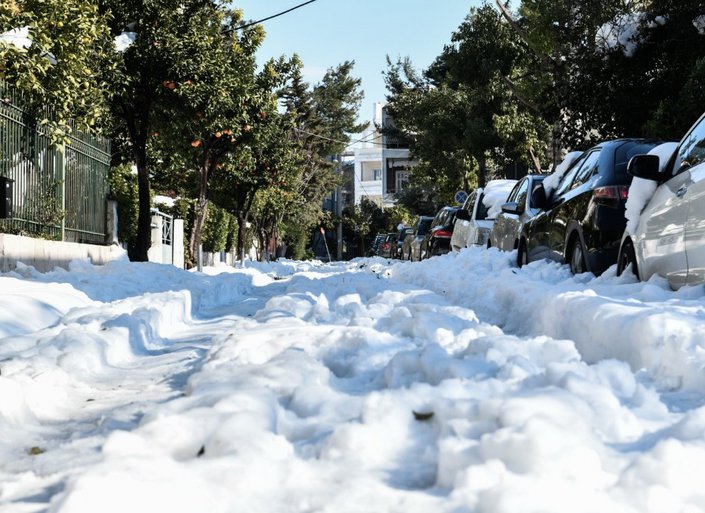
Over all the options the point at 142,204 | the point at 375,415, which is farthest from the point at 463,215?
the point at 375,415

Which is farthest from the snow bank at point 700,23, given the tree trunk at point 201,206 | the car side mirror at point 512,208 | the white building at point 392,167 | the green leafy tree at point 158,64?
the white building at point 392,167

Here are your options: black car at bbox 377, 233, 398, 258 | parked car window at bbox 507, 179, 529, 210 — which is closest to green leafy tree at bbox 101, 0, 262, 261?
parked car window at bbox 507, 179, 529, 210

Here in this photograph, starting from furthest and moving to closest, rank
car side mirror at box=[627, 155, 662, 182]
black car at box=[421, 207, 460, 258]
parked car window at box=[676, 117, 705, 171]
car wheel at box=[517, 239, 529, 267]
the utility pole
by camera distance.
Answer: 1. the utility pole
2. black car at box=[421, 207, 460, 258]
3. car wheel at box=[517, 239, 529, 267]
4. car side mirror at box=[627, 155, 662, 182]
5. parked car window at box=[676, 117, 705, 171]

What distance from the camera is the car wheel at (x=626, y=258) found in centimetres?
790

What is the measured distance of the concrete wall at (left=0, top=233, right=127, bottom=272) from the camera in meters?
11.7

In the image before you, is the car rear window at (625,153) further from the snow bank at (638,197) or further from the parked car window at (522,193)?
the parked car window at (522,193)

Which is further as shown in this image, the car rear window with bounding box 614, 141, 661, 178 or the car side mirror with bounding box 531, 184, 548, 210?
the car side mirror with bounding box 531, 184, 548, 210

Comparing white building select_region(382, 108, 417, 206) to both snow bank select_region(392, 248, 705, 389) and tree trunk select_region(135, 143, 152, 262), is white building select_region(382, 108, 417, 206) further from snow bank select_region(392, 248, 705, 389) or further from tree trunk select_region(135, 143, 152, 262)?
snow bank select_region(392, 248, 705, 389)

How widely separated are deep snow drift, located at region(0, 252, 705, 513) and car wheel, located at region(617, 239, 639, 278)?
2.11 ft

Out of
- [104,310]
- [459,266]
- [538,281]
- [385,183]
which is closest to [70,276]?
[104,310]

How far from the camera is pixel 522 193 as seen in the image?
14273mm

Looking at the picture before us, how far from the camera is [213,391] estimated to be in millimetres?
4109

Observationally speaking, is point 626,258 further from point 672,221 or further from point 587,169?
point 587,169

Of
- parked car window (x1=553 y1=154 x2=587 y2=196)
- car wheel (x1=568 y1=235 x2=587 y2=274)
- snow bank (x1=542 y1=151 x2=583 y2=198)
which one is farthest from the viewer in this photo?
snow bank (x1=542 y1=151 x2=583 y2=198)
